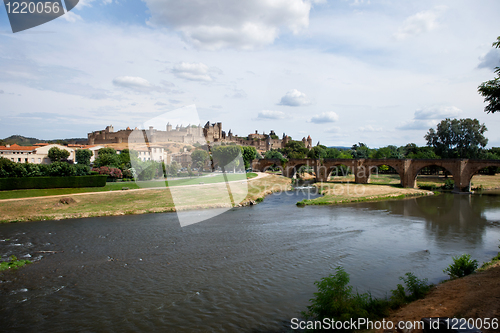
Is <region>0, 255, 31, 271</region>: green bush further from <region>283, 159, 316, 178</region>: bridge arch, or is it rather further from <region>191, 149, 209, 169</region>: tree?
<region>283, 159, 316, 178</region>: bridge arch

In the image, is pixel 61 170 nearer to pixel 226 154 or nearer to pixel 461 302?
pixel 226 154

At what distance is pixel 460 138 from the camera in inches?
2345

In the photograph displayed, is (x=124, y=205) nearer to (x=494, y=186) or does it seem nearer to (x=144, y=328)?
(x=144, y=328)

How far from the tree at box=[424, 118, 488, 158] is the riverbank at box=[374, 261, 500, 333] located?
198ft

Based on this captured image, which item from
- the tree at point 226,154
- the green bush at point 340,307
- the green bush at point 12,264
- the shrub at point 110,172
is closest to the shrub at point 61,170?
the shrub at point 110,172

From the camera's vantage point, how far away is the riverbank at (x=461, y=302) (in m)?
7.19

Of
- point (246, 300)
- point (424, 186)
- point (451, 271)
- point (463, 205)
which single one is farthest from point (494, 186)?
point (246, 300)

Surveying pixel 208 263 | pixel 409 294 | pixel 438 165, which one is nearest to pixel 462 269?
pixel 409 294

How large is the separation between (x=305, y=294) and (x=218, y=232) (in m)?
9.62

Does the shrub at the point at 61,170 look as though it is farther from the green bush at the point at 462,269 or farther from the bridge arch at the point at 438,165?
the bridge arch at the point at 438,165

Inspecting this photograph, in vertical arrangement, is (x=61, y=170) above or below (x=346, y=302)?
above

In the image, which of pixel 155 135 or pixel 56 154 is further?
pixel 155 135

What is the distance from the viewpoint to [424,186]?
144ft

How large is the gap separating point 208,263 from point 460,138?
65586mm
